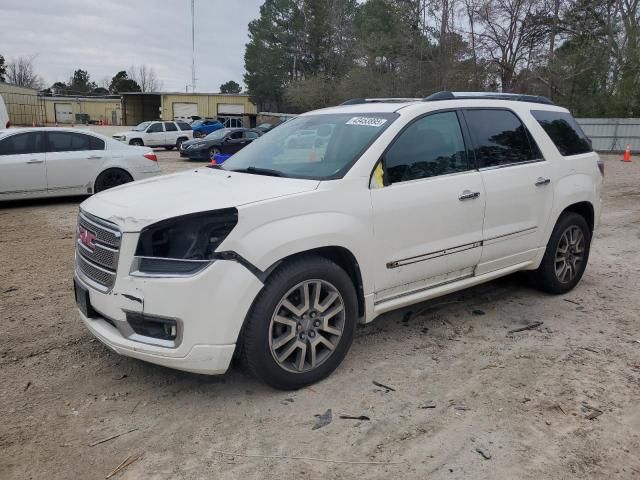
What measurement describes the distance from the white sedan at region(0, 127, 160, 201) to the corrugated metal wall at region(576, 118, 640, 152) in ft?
79.9

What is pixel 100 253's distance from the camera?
337 cm

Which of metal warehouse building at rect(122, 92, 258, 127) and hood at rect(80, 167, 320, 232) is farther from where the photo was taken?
Result: metal warehouse building at rect(122, 92, 258, 127)

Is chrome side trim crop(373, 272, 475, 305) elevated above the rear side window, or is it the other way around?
the rear side window

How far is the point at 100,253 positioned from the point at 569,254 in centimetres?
427

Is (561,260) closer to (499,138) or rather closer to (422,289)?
(499,138)

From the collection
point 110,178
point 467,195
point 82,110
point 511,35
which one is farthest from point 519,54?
point 82,110

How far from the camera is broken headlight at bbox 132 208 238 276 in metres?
3.10

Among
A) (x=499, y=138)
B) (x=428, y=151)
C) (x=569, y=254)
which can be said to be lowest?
(x=569, y=254)

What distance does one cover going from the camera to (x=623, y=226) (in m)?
8.98

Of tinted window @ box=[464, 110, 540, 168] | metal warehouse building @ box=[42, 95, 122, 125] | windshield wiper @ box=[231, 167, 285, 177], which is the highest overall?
metal warehouse building @ box=[42, 95, 122, 125]

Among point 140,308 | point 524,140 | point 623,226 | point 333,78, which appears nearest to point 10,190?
point 140,308

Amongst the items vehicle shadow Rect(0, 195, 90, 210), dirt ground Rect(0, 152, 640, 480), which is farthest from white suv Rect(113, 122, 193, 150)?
dirt ground Rect(0, 152, 640, 480)

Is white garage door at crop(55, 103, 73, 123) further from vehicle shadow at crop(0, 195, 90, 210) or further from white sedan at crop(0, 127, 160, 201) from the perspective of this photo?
white sedan at crop(0, 127, 160, 201)

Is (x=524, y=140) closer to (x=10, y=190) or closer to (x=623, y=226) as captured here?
(x=623, y=226)
